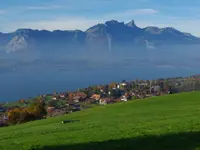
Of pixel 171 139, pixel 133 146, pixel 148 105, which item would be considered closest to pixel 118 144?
pixel 133 146

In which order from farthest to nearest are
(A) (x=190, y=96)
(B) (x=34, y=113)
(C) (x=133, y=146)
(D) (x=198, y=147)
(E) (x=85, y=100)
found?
(E) (x=85, y=100) < (B) (x=34, y=113) < (A) (x=190, y=96) < (C) (x=133, y=146) < (D) (x=198, y=147)

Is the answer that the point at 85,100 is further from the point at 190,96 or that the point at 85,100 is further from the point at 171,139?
the point at 171,139

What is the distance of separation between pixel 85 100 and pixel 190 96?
4796cm

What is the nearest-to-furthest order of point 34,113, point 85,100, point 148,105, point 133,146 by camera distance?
point 133,146
point 148,105
point 34,113
point 85,100

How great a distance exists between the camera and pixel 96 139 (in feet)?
42.1

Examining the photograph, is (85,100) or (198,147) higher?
(198,147)

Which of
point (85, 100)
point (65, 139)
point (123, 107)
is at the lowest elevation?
point (85, 100)

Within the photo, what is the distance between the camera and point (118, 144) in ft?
37.1

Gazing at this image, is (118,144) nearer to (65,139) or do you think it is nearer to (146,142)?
(146,142)

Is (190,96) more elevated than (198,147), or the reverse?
(198,147)

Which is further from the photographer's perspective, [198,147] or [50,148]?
[50,148]

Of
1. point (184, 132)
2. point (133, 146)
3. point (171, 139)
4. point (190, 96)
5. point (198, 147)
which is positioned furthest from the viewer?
point (190, 96)

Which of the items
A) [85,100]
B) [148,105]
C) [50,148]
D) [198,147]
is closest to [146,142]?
[198,147]

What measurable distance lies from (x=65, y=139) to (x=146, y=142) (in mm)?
3368
